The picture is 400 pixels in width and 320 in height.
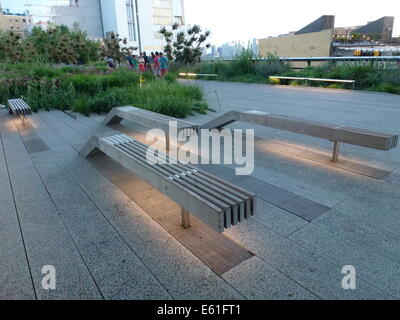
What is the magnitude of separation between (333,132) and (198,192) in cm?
246

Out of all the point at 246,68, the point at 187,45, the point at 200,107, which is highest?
the point at 187,45

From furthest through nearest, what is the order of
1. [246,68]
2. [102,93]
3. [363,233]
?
[246,68]
[102,93]
[363,233]

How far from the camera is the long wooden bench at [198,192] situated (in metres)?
2.10

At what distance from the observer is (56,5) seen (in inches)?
2704

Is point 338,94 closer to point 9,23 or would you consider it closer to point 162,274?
point 162,274

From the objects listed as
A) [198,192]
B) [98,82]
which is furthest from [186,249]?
[98,82]

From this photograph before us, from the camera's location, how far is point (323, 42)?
98.7ft

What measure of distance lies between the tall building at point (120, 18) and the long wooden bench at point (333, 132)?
225 feet

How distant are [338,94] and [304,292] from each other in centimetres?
958

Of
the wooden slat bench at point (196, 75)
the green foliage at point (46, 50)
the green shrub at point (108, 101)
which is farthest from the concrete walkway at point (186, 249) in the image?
the green foliage at point (46, 50)

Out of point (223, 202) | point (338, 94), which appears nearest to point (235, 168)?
point (223, 202)

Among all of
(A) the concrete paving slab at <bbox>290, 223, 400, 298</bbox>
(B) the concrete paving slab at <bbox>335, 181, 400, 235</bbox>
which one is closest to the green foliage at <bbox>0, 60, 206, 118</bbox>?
(B) the concrete paving slab at <bbox>335, 181, 400, 235</bbox>

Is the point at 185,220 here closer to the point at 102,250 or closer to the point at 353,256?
the point at 102,250
